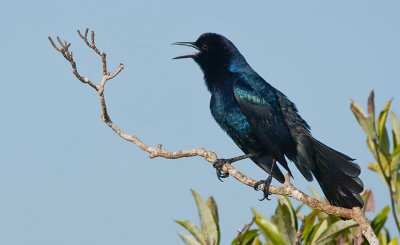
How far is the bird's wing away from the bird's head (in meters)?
0.59

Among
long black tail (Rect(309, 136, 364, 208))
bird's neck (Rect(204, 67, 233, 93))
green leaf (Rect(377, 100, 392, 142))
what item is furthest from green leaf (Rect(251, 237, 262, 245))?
bird's neck (Rect(204, 67, 233, 93))

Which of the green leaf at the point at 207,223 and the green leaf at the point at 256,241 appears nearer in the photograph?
the green leaf at the point at 207,223

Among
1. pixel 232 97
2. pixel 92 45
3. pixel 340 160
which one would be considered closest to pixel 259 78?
pixel 232 97

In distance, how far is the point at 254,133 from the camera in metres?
4.89

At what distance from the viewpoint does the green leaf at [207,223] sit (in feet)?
12.2

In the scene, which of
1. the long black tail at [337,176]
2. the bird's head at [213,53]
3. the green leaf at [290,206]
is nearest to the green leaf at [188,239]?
the green leaf at [290,206]

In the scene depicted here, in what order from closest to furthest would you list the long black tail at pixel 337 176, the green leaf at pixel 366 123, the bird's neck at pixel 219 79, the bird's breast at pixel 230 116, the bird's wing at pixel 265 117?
the green leaf at pixel 366 123, the long black tail at pixel 337 176, the bird's wing at pixel 265 117, the bird's breast at pixel 230 116, the bird's neck at pixel 219 79

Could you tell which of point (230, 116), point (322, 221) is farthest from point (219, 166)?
point (322, 221)

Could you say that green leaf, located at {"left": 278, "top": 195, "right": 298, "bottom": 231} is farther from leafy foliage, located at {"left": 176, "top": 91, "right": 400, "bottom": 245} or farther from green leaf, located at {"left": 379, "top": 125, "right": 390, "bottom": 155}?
green leaf, located at {"left": 379, "top": 125, "right": 390, "bottom": 155}

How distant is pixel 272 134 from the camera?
4.82 metres

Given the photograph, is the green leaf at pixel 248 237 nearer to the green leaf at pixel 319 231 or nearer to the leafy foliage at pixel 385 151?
the green leaf at pixel 319 231

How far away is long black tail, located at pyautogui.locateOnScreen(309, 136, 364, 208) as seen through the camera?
14.0 ft

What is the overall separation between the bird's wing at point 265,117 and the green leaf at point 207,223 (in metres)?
1.19

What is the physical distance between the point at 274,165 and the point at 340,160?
684mm
